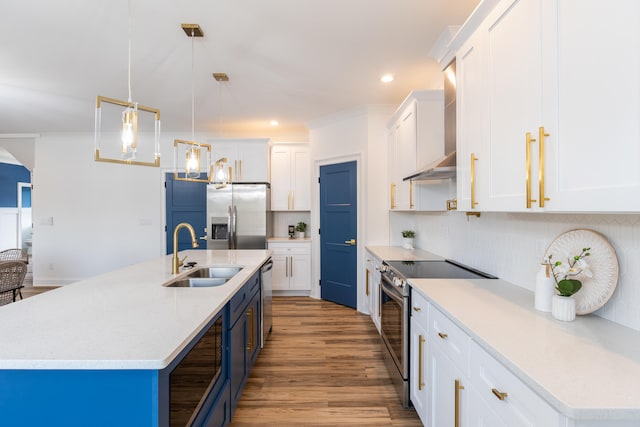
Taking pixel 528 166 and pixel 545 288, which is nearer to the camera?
pixel 528 166

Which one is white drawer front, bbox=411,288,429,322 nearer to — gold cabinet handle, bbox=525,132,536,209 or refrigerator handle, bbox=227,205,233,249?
gold cabinet handle, bbox=525,132,536,209

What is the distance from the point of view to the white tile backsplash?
3.91 feet

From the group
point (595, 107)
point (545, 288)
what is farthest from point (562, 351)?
point (595, 107)

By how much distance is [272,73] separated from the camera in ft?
10.5

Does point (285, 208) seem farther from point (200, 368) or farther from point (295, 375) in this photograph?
point (200, 368)

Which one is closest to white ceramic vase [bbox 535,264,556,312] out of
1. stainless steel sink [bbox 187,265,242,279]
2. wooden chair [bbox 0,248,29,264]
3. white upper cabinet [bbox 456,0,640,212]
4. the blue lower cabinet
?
white upper cabinet [bbox 456,0,640,212]

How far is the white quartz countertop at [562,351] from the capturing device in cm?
77

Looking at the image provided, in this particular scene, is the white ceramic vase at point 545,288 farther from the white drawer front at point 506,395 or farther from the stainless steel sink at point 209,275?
the stainless steel sink at point 209,275

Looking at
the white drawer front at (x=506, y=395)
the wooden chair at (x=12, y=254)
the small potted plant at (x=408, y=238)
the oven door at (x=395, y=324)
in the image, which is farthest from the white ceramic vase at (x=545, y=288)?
the wooden chair at (x=12, y=254)

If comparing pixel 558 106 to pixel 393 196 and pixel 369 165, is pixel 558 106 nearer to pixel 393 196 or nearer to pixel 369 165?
pixel 393 196

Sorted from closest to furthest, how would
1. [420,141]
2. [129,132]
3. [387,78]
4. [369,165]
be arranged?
[129,132], [420,141], [387,78], [369,165]

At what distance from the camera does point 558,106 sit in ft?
3.57

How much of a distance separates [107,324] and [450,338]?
4.96 feet

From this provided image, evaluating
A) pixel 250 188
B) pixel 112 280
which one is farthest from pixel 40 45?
pixel 250 188
